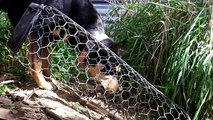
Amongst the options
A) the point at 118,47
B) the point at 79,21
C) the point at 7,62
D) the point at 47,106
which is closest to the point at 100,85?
the point at 118,47

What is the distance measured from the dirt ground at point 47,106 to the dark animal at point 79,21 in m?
0.13

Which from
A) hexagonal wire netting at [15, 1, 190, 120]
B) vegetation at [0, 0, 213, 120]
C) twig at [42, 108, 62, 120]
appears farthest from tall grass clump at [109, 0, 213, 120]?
twig at [42, 108, 62, 120]

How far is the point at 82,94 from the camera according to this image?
8.81 feet

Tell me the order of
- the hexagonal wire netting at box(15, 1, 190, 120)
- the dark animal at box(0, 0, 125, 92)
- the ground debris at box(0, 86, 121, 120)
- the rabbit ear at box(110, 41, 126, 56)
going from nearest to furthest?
the ground debris at box(0, 86, 121, 120) → the hexagonal wire netting at box(15, 1, 190, 120) → the dark animal at box(0, 0, 125, 92) → the rabbit ear at box(110, 41, 126, 56)

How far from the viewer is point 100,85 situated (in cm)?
270

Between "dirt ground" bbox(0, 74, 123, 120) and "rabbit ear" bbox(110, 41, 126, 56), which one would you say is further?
"rabbit ear" bbox(110, 41, 126, 56)

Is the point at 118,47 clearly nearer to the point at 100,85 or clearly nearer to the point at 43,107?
the point at 100,85

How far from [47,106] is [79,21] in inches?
42.1

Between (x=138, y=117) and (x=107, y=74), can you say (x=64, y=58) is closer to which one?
(x=107, y=74)

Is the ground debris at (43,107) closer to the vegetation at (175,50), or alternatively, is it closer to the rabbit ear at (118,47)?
the vegetation at (175,50)

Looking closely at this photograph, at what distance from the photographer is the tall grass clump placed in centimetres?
246

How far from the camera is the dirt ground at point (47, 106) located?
87.4 inches

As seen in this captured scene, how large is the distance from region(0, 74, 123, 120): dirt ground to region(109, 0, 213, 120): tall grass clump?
1.55ft

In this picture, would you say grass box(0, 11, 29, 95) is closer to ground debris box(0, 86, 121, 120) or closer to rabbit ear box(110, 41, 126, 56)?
ground debris box(0, 86, 121, 120)
